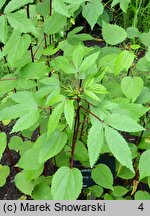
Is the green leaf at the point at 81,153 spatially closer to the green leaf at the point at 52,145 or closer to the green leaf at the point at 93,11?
the green leaf at the point at 52,145

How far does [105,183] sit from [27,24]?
69 centimetres

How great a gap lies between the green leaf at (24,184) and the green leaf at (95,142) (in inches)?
24.2

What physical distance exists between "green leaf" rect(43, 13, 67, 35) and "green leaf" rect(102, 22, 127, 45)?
174 millimetres

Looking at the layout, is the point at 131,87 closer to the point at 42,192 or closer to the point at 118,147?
the point at 118,147

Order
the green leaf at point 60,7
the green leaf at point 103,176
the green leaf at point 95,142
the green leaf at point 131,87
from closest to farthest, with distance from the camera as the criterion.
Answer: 1. the green leaf at point 95,142
2. the green leaf at point 60,7
3. the green leaf at point 131,87
4. the green leaf at point 103,176

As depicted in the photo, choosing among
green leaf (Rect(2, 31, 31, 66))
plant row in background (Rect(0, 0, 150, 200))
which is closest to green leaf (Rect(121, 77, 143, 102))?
plant row in background (Rect(0, 0, 150, 200))

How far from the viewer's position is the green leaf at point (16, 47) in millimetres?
1120

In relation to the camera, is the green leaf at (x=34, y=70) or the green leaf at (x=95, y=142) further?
the green leaf at (x=34, y=70)

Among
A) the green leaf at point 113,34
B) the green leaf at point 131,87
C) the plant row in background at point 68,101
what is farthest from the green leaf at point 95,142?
the green leaf at point 113,34

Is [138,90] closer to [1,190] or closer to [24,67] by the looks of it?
[24,67]

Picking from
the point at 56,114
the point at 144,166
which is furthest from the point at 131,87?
the point at 56,114

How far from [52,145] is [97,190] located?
56 centimetres

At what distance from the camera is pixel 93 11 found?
4.34 ft

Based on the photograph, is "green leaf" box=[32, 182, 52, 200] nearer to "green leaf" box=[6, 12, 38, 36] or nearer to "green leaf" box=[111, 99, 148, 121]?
"green leaf" box=[111, 99, 148, 121]
